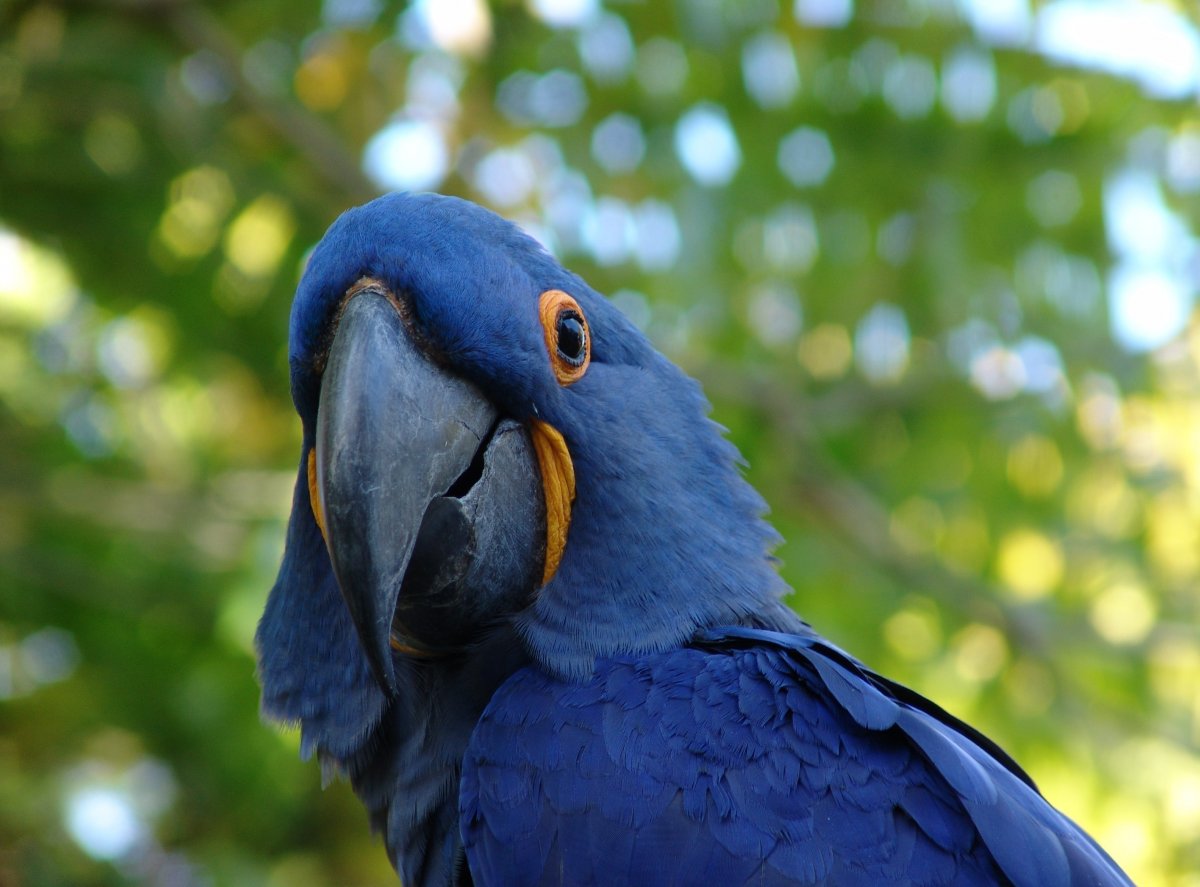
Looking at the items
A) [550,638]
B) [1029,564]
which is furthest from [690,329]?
[550,638]

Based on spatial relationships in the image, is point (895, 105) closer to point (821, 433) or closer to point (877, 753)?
point (821, 433)

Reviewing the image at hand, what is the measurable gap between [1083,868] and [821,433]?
2.96 meters

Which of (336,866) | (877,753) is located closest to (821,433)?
(877,753)

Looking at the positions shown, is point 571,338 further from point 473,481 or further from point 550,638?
point 550,638

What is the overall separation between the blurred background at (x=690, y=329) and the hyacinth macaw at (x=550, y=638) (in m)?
1.79

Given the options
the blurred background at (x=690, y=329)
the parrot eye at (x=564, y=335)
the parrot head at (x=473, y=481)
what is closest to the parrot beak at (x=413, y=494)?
the parrot head at (x=473, y=481)

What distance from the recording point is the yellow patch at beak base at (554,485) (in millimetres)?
1909

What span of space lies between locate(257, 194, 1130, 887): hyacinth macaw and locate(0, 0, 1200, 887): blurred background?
1787mm

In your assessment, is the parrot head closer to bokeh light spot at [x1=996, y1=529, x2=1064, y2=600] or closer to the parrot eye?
the parrot eye

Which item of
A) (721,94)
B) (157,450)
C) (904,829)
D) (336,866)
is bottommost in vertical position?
(336,866)

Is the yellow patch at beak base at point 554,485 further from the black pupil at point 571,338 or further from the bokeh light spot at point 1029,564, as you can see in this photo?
the bokeh light spot at point 1029,564

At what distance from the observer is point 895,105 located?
162 inches

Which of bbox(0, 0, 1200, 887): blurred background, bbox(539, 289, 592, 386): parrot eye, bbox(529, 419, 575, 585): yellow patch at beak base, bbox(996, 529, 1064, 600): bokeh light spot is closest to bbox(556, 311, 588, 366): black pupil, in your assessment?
bbox(539, 289, 592, 386): parrot eye

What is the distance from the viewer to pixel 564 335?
197 cm
